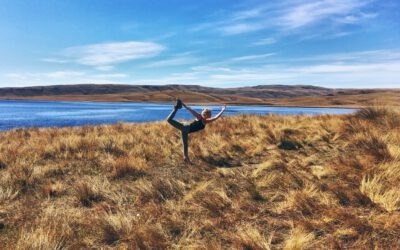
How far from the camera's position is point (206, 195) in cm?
611

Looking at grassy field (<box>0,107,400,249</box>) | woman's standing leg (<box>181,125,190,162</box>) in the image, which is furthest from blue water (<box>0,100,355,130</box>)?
woman's standing leg (<box>181,125,190,162</box>)

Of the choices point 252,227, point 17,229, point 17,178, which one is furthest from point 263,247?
A: point 17,178

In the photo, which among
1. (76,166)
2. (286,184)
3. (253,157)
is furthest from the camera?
(253,157)

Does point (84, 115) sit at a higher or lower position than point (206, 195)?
lower

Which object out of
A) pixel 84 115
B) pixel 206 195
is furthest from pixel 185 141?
pixel 84 115

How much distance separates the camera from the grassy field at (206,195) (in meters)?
4.47

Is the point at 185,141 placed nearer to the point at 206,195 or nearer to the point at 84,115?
the point at 206,195

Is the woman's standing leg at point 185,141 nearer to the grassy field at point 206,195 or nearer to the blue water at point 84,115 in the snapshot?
the grassy field at point 206,195

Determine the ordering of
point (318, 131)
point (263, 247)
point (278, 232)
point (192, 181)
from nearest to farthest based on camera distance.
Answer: point (263, 247)
point (278, 232)
point (192, 181)
point (318, 131)

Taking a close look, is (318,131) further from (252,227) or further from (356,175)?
(252,227)

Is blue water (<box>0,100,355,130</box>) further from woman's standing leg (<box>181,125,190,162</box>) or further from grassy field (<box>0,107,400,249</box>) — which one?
woman's standing leg (<box>181,125,190,162</box>)

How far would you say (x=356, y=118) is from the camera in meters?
14.0

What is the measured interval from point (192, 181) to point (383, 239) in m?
3.80

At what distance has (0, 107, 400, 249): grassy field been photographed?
14.7ft
